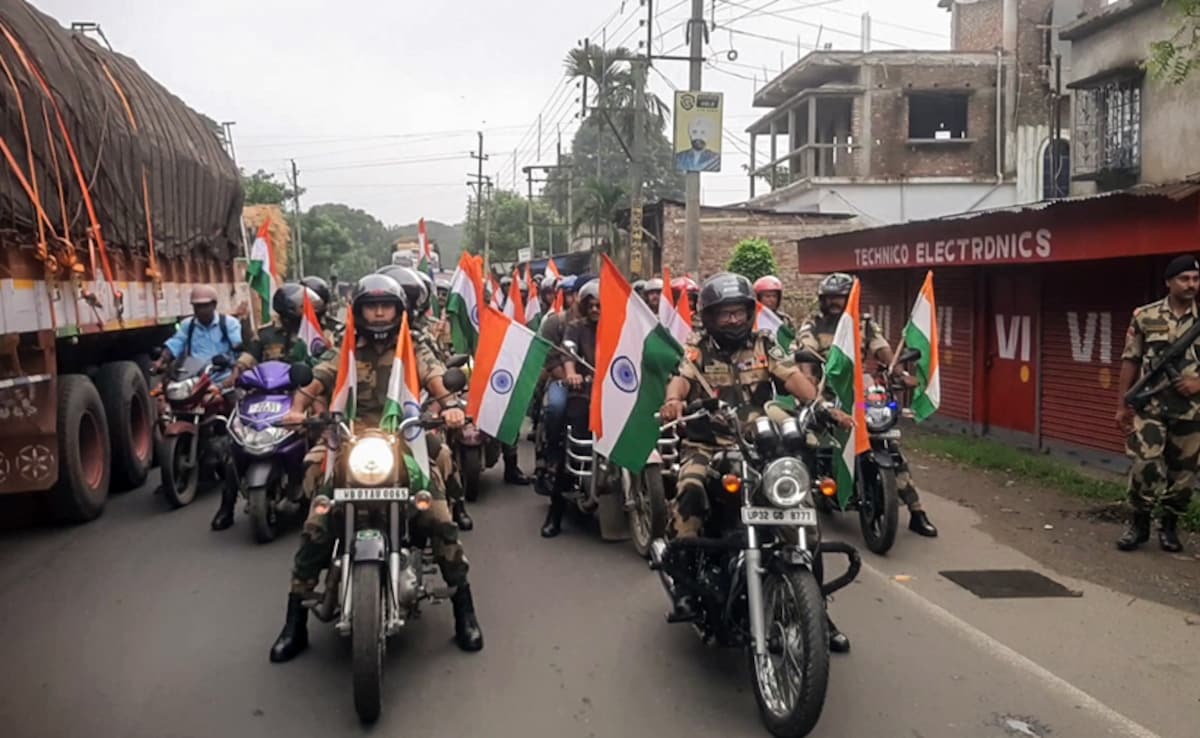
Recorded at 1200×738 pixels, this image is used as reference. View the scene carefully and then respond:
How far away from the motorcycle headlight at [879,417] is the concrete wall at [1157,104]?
433 inches

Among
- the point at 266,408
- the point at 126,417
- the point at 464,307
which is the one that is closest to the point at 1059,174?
the point at 464,307

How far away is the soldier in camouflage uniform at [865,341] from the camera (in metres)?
7.75

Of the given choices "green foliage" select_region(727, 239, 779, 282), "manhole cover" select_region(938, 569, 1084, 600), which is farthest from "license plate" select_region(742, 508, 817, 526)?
"green foliage" select_region(727, 239, 779, 282)

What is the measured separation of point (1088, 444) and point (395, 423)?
7542mm

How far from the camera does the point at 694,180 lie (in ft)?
62.6

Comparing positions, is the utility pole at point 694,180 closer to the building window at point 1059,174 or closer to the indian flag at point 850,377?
the building window at point 1059,174

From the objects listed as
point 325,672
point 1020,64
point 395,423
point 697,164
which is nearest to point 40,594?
point 325,672

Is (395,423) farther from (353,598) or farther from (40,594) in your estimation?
(40,594)

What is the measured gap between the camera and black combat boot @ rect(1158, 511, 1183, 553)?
712 cm

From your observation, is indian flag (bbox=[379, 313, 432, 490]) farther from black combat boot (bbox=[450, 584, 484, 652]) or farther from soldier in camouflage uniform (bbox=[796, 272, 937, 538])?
soldier in camouflage uniform (bbox=[796, 272, 937, 538])

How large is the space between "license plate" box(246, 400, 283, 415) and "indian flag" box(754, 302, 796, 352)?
151 inches

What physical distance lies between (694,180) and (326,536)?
14.9m

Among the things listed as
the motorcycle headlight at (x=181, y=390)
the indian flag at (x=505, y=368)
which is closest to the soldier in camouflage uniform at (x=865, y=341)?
the indian flag at (x=505, y=368)

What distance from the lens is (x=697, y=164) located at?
18.8m
